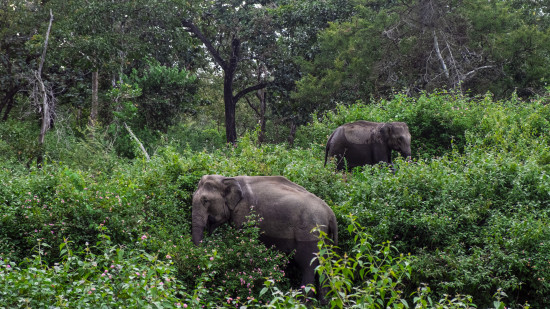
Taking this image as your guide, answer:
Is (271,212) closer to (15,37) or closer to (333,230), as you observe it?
(333,230)

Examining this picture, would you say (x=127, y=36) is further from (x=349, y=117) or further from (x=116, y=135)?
(x=349, y=117)

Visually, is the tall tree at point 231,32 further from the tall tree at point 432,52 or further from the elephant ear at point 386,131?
the elephant ear at point 386,131

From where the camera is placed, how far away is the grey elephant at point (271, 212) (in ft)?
24.8

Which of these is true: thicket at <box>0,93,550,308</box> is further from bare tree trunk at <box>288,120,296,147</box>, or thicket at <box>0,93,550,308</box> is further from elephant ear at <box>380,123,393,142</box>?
bare tree trunk at <box>288,120,296,147</box>

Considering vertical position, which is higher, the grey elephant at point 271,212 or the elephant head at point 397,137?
the elephant head at point 397,137

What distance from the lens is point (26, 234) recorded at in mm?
7320

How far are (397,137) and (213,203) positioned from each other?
502 centimetres

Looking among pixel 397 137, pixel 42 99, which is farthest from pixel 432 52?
pixel 42 99

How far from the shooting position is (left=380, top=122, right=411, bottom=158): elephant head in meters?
11.6

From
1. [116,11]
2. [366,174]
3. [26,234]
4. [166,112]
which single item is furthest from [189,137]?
[26,234]

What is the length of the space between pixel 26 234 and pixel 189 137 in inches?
707

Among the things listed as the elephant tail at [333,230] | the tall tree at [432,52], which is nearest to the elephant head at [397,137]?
the elephant tail at [333,230]

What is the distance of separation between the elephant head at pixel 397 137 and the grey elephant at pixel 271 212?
419 centimetres

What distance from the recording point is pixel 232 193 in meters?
7.89
